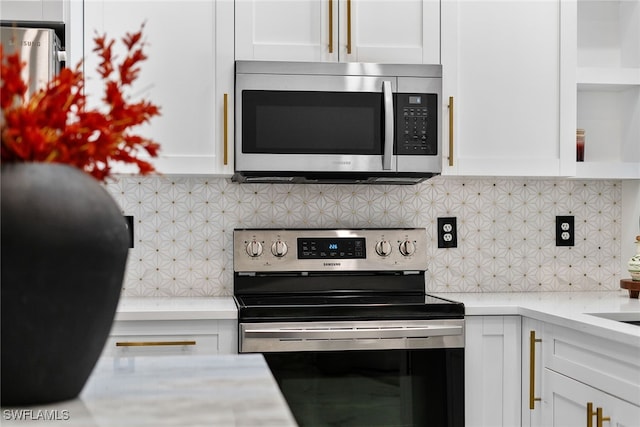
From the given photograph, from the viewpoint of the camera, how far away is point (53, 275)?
2.43 ft

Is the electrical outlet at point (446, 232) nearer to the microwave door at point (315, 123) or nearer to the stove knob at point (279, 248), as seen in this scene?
the microwave door at point (315, 123)

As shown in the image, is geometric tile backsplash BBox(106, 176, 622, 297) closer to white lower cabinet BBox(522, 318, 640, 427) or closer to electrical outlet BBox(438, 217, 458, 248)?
electrical outlet BBox(438, 217, 458, 248)

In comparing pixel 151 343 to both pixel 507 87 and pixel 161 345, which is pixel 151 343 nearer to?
pixel 161 345

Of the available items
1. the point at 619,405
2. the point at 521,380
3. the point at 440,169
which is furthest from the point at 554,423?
the point at 440,169

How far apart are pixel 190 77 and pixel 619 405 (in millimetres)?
1683

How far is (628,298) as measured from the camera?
2.79 meters

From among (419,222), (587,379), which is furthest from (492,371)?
(419,222)

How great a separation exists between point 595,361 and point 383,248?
3.27ft

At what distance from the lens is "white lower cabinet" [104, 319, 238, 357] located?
2.35m

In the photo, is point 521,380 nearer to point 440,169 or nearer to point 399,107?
point 440,169

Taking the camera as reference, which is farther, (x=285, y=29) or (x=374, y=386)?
(x=285, y=29)

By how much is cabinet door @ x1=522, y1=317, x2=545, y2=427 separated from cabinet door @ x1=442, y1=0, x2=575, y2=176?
0.61 metres

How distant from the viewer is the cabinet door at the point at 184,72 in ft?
8.48

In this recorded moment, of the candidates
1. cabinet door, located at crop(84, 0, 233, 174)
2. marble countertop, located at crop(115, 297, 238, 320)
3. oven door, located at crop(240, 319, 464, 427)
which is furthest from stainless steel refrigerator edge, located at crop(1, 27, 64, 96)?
oven door, located at crop(240, 319, 464, 427)
